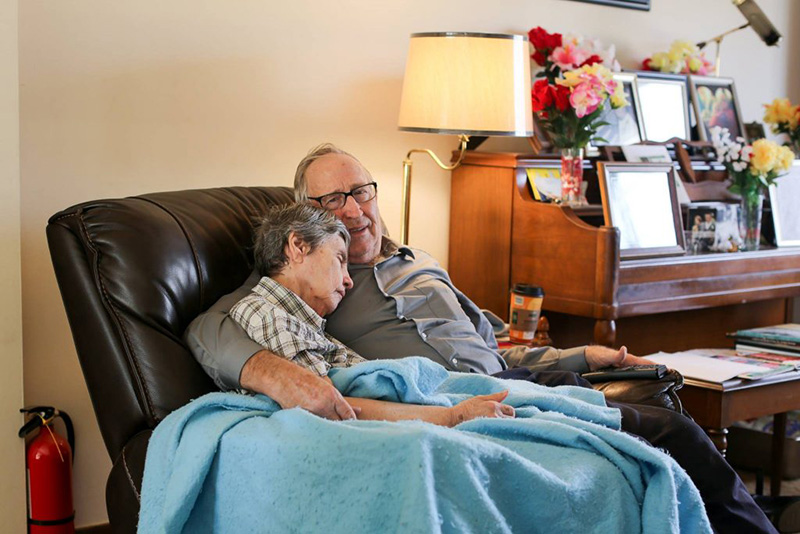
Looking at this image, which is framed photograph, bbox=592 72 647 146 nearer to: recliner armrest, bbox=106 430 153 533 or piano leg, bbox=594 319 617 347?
piano leg, bbox=594 319 617 347

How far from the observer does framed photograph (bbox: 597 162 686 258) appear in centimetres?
314

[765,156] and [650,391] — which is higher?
[765,156]

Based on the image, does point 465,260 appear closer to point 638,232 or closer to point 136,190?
point 638,232

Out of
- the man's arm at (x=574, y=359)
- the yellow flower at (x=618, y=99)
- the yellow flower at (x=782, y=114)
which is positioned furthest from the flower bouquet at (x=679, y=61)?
the man's arm at (x=574, y=359)

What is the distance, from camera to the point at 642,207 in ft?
10.6

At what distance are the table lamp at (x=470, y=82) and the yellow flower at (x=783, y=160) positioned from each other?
4.49 feet

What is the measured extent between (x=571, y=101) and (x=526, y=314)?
0.75 meters

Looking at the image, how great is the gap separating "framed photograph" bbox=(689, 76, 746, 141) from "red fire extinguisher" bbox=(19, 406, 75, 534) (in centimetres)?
267

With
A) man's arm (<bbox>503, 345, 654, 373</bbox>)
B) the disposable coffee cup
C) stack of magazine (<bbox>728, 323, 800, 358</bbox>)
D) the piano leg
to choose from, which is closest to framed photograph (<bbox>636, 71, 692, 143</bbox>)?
stack of magazine (<bbox>728, 323, 800, 358</bbox>)

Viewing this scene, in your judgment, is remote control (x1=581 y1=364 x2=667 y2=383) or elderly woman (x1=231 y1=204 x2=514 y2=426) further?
remote control (x1=581 y1=364 x2=667 y2=383)

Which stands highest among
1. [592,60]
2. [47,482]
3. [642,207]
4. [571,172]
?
[592,60]

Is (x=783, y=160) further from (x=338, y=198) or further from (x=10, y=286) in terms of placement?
(x=10, y=286)

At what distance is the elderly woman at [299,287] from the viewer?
185 cm

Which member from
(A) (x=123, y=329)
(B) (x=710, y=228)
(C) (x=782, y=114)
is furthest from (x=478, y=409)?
(C) (x=782, y=114)
